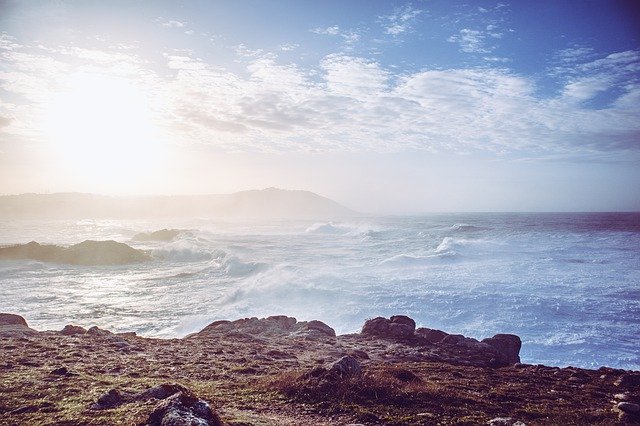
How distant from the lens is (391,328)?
1792 cm

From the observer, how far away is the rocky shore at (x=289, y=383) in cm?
792

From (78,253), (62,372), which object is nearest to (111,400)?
(62,372)

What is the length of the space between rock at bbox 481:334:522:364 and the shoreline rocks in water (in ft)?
135

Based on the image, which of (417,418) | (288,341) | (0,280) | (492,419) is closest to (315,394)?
(417,418)

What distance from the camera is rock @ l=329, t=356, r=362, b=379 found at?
9.97 m

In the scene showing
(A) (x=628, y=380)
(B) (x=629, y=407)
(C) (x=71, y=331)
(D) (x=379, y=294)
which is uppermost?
(B) (x=629, y=407)

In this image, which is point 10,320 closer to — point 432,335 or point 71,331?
point 71,331

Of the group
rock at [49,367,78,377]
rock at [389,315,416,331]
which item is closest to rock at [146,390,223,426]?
rock at [49,367,78,377]

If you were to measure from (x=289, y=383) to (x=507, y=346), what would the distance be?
10.3 metres

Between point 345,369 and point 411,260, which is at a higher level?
point 345,369

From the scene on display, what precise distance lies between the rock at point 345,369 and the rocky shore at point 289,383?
27mm

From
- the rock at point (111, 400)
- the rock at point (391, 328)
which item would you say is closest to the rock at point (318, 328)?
the rock at point (391, 328)

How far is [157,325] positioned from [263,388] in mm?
14599

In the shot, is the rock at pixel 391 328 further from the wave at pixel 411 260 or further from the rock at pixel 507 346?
the wave at pixel 411 260
